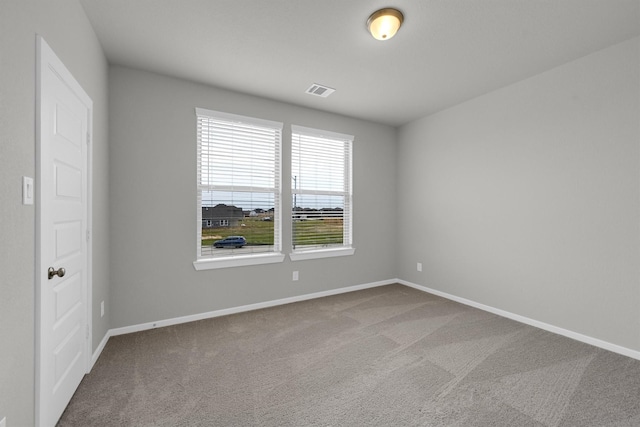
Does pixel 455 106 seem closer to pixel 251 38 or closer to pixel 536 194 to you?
pixel 536 194

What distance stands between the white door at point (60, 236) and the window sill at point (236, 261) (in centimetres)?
121

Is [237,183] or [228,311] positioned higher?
[237,183]

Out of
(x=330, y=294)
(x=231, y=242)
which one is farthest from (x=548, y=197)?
(x=231, y=242)

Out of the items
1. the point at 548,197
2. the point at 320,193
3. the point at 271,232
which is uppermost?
the point at 320,193

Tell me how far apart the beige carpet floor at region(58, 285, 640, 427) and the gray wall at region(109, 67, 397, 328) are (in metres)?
0.35

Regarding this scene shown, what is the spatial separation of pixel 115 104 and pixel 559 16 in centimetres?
400

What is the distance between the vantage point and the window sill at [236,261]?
332 centimetres

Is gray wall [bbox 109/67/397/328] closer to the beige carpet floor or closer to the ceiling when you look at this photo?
the ceiling

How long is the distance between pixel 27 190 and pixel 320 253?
323 cm

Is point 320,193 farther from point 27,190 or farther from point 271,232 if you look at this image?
point 27,190

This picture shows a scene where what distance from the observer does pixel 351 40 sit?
2.51 meters

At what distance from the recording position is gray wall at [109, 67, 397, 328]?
2934mm

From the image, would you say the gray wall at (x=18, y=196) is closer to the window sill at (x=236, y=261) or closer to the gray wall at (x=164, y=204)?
the gray wall at (x=164, y=204)

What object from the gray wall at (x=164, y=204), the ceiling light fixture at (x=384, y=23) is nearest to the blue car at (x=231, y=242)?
the gray wall at (x=164, y=204)
